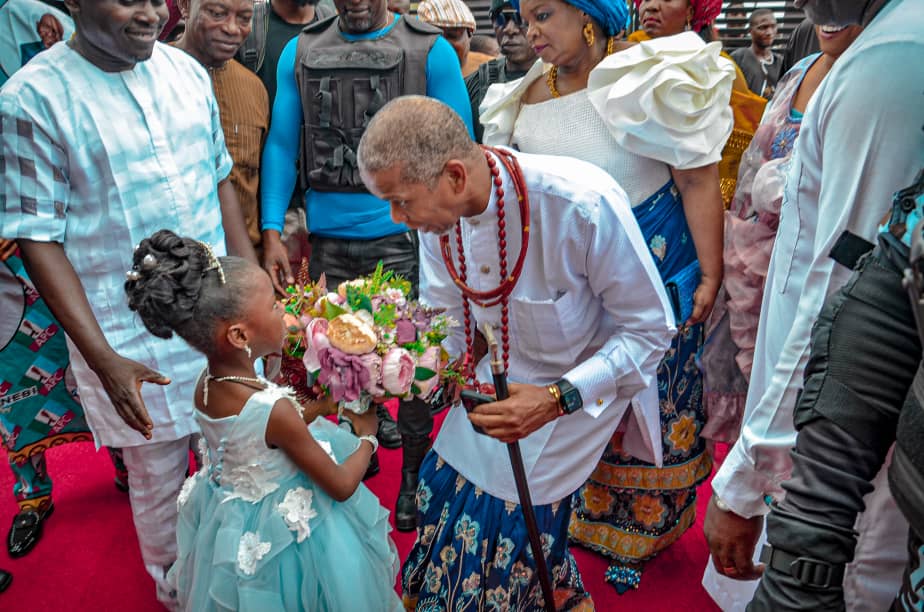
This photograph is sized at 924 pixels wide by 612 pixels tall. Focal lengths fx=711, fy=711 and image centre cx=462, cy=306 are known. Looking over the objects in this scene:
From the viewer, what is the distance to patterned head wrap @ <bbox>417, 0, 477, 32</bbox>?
15.2 ft

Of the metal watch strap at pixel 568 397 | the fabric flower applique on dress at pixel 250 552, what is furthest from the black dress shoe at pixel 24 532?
the metal watch strap at pixel 568 397

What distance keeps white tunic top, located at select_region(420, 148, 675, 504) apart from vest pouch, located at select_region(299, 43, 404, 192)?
1208mm

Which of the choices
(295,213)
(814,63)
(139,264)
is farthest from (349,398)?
(295,213)


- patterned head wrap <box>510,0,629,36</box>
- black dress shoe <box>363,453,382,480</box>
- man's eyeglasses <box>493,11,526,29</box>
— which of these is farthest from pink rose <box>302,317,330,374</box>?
man's eyeglasses <box>493,11,526,29</box>

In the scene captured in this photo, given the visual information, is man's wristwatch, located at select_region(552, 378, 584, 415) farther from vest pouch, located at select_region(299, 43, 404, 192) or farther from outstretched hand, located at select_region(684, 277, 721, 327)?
vest pouch, located at select_region(299, 43, 404, 192)

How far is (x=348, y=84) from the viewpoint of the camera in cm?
310

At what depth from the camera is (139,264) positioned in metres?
1.85

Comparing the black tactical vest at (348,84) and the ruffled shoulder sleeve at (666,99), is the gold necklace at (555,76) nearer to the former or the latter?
Result: the ruffled shoulder sleeve at (666,99)

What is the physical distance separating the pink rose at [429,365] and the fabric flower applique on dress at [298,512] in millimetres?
434

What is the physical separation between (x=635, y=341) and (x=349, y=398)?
2.59 ft

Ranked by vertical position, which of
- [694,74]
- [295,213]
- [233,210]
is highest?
[694,74]

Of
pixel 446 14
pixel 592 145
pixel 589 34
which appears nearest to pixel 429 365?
pixel 592 145

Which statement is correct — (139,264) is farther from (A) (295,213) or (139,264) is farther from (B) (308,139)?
(A) (295,213)

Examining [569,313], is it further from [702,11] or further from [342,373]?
[702,11]
